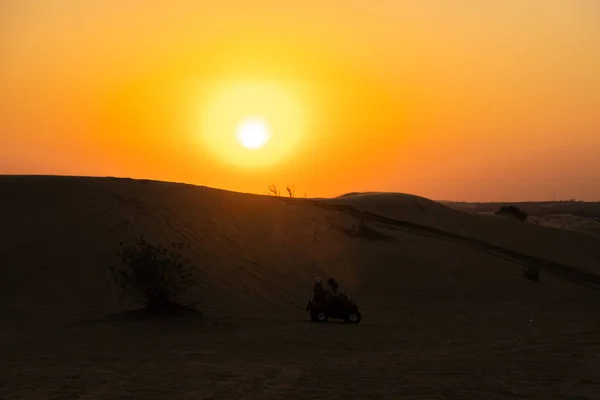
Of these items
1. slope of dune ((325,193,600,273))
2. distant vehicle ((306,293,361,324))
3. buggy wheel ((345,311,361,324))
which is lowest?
buggy wheel ((345,311,361,324))

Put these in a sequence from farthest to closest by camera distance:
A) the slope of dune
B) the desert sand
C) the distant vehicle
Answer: the slope of dune → the distant vehicle → the desert sand

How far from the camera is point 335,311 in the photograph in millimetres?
17844

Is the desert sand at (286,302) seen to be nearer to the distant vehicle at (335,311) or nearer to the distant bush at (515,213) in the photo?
the distant vehicle at (335,311)

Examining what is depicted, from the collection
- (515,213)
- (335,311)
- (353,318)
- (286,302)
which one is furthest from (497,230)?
(335,311)

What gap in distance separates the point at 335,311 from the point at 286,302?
3359mm

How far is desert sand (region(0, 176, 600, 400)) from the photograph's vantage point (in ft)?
33.0

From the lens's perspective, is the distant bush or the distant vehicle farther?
the distant bush

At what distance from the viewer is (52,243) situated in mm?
22578

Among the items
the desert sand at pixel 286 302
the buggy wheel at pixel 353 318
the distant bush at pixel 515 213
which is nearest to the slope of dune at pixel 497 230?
the desert sand at pixel 286 302

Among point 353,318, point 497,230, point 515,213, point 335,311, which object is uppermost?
point 515,213

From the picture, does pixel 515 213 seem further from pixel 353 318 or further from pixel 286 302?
pixel 353 318

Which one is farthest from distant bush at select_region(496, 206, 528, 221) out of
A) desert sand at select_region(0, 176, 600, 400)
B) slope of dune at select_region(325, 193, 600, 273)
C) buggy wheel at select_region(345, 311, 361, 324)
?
buggy wheel at select_region(345, 311, 361, 324)

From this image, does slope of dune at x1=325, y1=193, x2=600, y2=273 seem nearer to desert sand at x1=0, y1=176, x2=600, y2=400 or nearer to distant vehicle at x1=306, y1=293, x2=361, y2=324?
desert sand at x1=0, y1=176, x2=600, y2=400

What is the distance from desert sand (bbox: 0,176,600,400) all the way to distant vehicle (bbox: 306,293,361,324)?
0.39 meters
